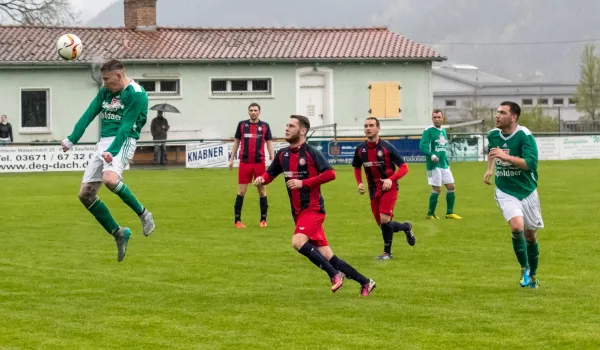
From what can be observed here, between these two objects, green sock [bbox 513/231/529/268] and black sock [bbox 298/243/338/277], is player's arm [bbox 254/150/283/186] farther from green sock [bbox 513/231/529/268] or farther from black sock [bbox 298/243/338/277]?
green sock [bbox 513/231/529/268]

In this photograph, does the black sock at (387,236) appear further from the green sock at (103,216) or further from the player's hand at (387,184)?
the green sock at (103,216)

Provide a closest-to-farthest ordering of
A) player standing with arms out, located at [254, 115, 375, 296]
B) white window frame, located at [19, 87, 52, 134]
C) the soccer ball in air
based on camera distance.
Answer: player standing with arms out, located at [254, 115, 375, 296] < the soccer ball in air < white window frame, located at [19, 87, 52, 134]

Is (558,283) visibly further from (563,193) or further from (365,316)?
(563,193)

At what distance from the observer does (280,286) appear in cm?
1204

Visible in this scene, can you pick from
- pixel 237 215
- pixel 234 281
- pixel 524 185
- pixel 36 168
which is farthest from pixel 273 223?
pixel 36 168

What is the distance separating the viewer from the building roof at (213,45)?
4650cm

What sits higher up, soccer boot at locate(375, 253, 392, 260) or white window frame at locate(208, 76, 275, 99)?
white window frame at locate(208, 76, 275, 99)

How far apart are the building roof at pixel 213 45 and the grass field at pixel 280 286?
986 inches

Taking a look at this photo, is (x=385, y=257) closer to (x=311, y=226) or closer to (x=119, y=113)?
(x=311, y=226)

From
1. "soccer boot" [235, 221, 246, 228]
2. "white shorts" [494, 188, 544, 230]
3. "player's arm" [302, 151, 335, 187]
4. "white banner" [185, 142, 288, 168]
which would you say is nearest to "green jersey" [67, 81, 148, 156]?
"player's arm" [302, 151, 335, 187]

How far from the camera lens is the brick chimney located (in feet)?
162

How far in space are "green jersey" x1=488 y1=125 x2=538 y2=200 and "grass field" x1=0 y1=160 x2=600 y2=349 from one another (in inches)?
39.5

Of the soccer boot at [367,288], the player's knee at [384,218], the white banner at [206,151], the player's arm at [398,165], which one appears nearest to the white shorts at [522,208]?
the soccer boot at [367,288]

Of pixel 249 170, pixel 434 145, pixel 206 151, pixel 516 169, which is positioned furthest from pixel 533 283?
pixel 206 151
